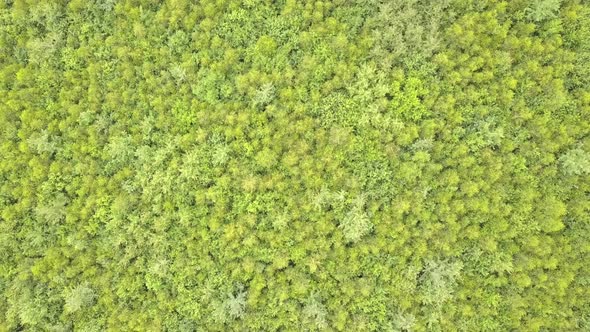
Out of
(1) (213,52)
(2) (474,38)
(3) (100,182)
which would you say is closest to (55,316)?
(3) (100,182)

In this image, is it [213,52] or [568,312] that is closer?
[568,312]

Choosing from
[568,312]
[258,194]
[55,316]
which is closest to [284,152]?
[258,194]

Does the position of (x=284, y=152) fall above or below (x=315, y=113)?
below

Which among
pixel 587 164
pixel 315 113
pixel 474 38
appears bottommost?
pixel 587 164

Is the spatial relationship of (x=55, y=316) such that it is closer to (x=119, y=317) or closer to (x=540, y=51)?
(x=119, y=317)

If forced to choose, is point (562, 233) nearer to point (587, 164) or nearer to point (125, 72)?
point (587, 164)

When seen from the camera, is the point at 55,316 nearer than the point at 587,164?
No
